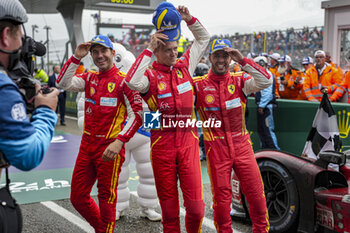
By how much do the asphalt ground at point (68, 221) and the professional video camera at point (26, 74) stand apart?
8.96 ft

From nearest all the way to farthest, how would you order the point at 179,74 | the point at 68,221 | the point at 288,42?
the point at 179,74
the point at 68,221
the point at 288,42

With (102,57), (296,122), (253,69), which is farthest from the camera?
(296,122)

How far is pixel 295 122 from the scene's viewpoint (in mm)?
6836

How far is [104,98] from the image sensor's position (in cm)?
389

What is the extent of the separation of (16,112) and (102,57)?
7.22 feet

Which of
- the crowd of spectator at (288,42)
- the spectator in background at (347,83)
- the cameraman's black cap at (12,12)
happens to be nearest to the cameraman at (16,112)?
the cameraman's black cap at (12,12)

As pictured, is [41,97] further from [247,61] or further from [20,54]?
[247,61]

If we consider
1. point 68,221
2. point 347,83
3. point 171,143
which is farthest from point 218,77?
point 347,83

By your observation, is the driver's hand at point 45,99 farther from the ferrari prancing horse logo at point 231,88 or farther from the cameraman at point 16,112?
the ferrari prancing horse logo at point 231,88

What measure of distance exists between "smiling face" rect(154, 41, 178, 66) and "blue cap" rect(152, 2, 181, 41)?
0.05 meters

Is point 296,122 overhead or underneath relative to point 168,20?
underneath

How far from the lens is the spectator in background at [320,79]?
829 centimetres

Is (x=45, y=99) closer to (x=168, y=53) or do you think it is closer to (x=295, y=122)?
(x=168, y=53)

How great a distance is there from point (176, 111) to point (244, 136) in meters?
0.81
